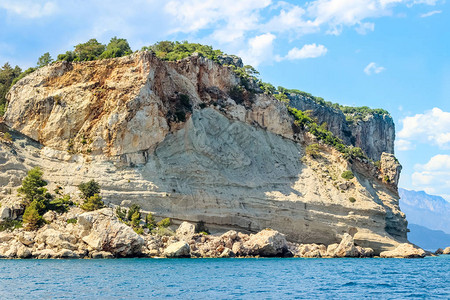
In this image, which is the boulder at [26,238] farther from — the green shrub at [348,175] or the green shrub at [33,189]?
the green shrub at [348,175]

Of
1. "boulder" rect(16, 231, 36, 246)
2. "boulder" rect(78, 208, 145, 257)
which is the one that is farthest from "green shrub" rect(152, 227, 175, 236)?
"boulder" rect(16, 231, 36, 246)

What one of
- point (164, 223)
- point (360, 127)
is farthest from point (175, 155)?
point (360, 127)

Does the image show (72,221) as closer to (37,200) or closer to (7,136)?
(37,200)

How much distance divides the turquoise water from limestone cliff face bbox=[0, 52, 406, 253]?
15.6 meters

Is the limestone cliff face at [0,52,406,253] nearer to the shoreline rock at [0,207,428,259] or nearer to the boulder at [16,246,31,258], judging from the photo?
the shoreline rock at [0,207,428,259]

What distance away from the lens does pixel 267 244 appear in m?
55.6

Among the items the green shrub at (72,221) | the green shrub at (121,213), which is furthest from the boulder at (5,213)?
the green shrub at (121,213)

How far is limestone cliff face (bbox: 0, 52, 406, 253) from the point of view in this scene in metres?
62.0

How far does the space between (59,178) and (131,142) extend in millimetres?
8660

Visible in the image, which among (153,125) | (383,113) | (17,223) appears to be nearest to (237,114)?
(153,125)

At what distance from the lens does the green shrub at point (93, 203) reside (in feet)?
180

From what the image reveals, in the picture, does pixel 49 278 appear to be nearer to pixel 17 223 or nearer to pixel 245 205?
pixel 17 223

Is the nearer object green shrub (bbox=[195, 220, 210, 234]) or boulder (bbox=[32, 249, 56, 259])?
boulder (bbox=[32, 249, 56, 259])

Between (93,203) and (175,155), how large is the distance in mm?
13405
